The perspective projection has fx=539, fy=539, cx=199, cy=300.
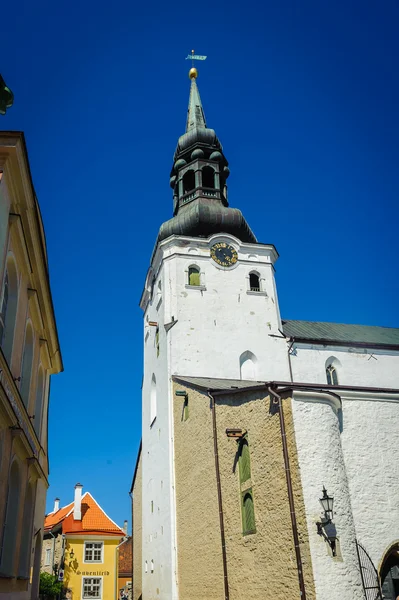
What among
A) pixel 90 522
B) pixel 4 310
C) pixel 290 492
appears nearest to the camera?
pixel 4 310

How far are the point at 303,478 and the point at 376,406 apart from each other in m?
4.37

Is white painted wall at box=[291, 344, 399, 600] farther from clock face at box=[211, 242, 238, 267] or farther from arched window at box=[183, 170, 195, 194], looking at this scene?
arched window at box=[183, 170, 195, 194]

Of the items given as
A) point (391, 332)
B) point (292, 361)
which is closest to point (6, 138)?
point (292, 361)

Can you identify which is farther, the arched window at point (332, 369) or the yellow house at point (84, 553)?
the yellow house at point (84, 553)

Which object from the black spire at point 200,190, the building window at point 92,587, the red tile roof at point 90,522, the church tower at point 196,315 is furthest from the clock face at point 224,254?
the building window at point 92,587

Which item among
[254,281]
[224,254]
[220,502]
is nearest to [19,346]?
[220,502]

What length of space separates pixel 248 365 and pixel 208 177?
10095mm

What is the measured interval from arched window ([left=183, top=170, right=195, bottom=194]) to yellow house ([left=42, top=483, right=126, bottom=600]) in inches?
814

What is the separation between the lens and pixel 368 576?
12.1m

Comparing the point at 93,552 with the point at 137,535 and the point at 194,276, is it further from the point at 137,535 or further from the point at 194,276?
the point at 194,276

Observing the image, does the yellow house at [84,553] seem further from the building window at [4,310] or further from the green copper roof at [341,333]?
the building window at [4,310]

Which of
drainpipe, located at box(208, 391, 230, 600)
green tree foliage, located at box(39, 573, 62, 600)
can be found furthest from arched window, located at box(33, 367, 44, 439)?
green tree foliage, located at box(39, 573, 62, 600)

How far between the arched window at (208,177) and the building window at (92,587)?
24.1 metres

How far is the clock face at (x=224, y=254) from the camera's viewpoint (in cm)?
2442
